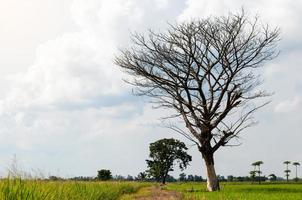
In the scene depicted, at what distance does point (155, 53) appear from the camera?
33.6m

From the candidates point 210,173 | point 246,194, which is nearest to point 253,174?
point 210,173

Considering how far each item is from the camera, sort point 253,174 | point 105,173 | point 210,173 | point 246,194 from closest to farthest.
A: point 246,194, point 210,173, point 105,173, point 253,174

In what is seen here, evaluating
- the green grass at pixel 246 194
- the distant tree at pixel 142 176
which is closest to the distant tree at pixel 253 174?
the distant tree at pixel 142 176

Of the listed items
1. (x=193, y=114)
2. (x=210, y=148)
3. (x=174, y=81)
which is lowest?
Result: (x=210, y=148)

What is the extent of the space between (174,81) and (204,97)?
2.32 metres

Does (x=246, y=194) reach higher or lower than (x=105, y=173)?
lower

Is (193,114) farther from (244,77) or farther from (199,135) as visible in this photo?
(244,77)

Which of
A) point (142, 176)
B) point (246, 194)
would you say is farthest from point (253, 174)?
point (246, 194)

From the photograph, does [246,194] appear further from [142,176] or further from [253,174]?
[253,174]

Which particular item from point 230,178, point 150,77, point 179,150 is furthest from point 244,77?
point 230,178

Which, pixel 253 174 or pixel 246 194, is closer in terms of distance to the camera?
pixel 246 194

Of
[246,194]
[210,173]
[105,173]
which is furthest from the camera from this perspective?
[105,173]

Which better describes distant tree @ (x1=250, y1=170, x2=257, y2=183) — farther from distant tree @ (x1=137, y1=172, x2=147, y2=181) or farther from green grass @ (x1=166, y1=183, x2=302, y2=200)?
green grass @ (x1=166, y1=183, x2=302, y2=200)

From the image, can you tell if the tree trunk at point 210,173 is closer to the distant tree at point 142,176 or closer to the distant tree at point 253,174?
the distant tree at point 142,176
